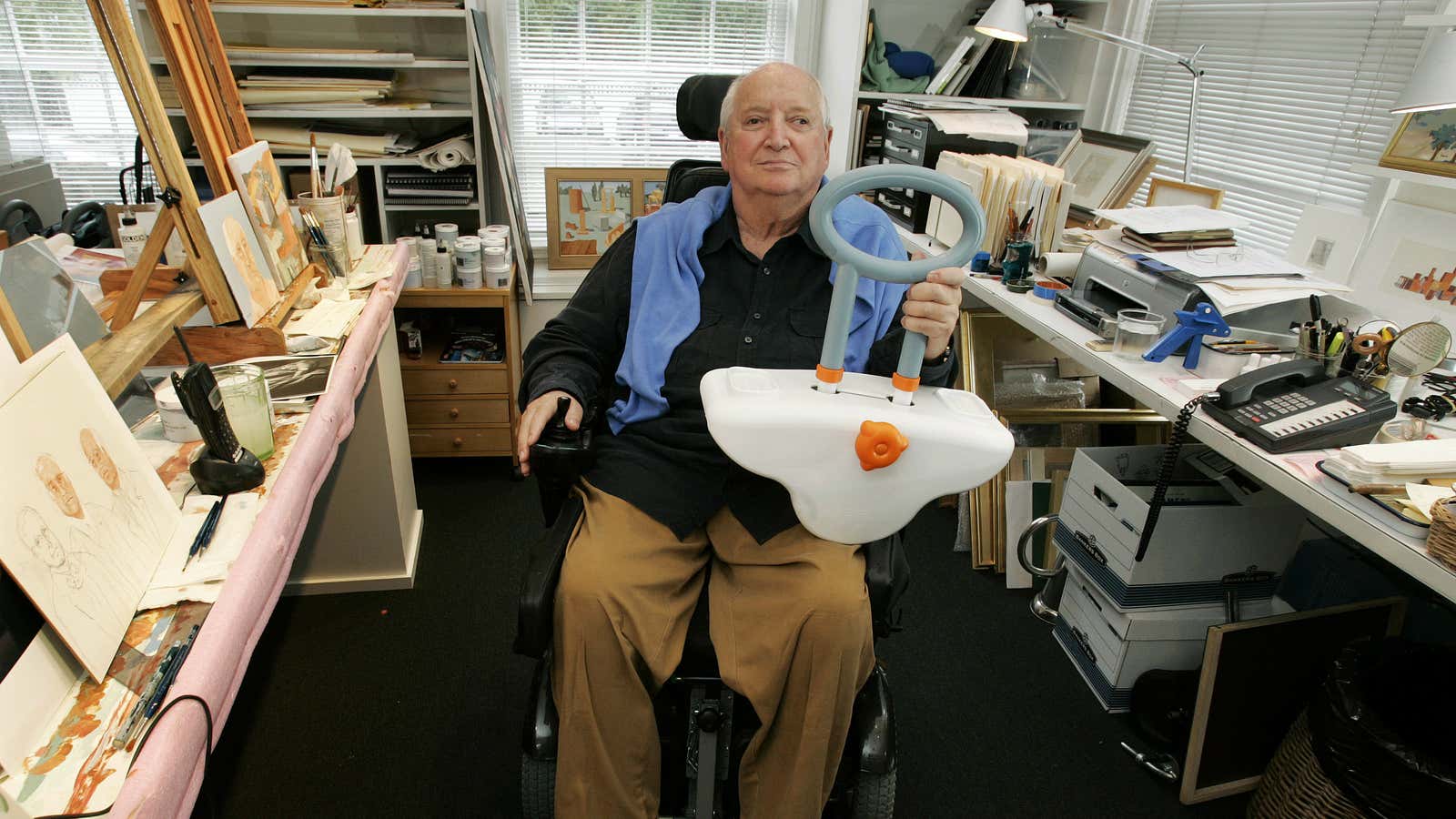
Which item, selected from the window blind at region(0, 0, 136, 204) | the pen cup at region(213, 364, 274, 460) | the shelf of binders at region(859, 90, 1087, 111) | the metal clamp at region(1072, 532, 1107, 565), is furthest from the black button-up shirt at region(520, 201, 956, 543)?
the window blind at region(0, 0, 136, 204)

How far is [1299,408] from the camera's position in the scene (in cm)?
138

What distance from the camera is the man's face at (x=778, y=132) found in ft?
4.86

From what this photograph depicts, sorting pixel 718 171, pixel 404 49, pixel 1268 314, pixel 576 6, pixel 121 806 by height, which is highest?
pixel 576 6

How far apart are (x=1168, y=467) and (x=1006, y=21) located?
1413mm

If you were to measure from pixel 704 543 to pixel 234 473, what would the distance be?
2.37ft

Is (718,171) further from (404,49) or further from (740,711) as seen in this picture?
(404,49)

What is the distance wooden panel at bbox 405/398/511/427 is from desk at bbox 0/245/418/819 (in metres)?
1.06

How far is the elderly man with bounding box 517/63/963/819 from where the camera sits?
1.24 meters

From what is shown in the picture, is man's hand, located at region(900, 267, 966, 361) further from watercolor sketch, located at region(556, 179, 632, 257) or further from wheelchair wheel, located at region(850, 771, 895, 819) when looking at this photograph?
watercolor sketch, located at region(556, 179, 632, 257)

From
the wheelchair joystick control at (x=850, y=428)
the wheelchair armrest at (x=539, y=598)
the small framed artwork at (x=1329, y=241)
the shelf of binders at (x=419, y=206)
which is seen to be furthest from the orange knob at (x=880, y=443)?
the shelf of binders at (x=419, y=206)

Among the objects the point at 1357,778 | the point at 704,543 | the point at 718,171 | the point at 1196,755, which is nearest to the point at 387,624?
the point at 704,543

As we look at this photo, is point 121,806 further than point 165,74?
No

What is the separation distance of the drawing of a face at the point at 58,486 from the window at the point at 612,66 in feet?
7.20

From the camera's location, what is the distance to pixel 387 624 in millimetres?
2023
